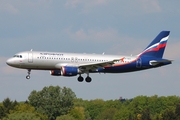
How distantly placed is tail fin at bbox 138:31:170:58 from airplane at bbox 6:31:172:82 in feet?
2.47

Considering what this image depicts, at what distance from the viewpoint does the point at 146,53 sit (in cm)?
11588

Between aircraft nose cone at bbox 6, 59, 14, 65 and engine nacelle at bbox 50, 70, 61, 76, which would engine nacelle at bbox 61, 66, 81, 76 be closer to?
engine nacelle at bbox 50, 70, 61, 76

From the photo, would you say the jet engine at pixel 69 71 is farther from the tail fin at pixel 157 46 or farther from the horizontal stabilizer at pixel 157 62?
the tail fin at pixel 157 46

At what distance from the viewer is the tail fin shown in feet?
382

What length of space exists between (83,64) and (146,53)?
14.2 metres

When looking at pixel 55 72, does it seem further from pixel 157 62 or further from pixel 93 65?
pixel 157 62

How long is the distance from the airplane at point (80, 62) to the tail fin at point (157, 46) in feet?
2.47

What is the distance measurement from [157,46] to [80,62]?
17412 mm

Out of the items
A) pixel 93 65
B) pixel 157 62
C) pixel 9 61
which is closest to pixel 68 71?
pixel 93 65

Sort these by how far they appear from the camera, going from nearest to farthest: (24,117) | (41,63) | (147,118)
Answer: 1. (41,63)
2. (24,117)
3. (147,118)

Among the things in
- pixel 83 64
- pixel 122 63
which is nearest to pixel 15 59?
pixel 83 64

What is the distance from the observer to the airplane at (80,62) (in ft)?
343

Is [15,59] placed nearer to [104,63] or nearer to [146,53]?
[104,63]

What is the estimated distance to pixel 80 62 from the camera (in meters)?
107
